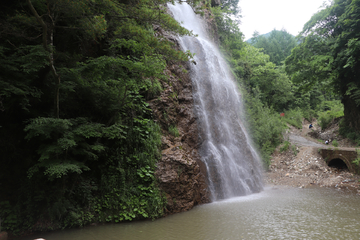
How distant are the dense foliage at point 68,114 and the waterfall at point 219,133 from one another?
3441 mm

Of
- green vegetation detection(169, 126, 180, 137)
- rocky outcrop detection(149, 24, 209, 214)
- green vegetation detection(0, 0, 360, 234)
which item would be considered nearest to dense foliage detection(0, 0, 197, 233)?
green vegetation detection(0, 0, 360, 234)

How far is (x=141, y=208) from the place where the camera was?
649 cm

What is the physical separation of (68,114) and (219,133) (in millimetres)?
6953

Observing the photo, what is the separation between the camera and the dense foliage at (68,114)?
5035 mm

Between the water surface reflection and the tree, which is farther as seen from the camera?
the tree

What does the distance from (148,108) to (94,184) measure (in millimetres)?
3173

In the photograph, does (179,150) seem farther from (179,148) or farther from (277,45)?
(277,45)

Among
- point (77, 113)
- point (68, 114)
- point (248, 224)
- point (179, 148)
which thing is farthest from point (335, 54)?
point (68, 114)

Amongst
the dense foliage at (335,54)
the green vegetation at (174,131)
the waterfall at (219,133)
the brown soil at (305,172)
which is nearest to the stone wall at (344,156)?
the brown soil at (305,172)

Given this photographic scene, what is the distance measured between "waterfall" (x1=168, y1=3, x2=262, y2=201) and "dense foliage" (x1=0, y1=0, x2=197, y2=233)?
11.3ft

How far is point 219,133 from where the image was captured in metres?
11.2

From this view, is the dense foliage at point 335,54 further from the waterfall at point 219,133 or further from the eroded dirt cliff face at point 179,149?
the eroded dirt cliff face at point 179,149

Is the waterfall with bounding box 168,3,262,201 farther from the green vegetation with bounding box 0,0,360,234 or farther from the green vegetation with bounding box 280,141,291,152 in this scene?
the green vegetation with bounding box 280,141,291,152

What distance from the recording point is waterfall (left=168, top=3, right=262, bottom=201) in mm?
9695
